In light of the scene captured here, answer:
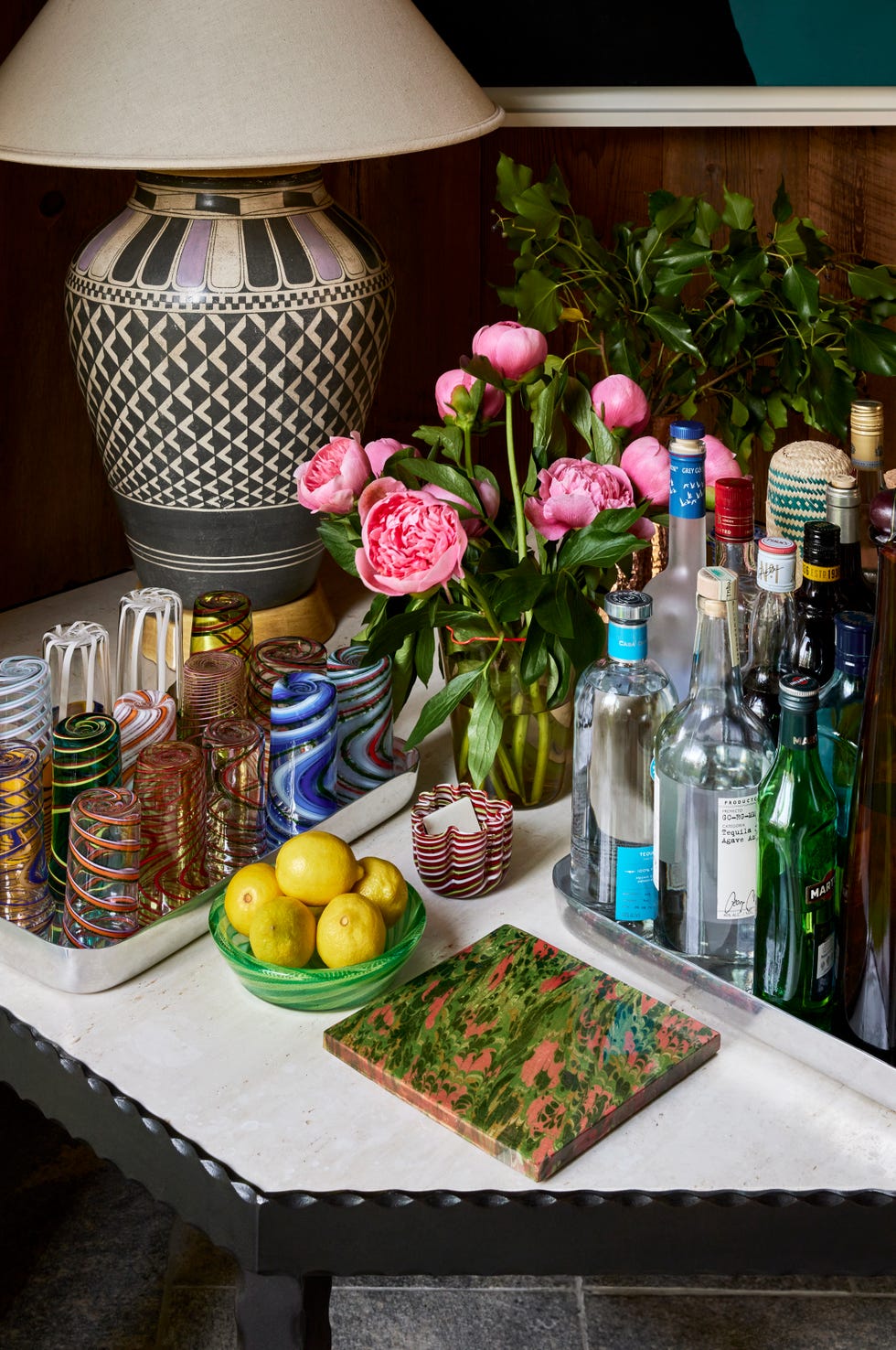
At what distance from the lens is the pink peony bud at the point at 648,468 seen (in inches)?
40.1

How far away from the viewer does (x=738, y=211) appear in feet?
4.38

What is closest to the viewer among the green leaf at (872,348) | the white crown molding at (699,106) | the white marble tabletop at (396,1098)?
the white marble tabletop at (396,1098)

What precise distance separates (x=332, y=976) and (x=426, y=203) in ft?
3.87

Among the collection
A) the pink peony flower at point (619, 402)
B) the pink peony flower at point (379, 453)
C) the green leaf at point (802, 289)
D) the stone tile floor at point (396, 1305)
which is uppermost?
the green leaf at point (802, 289)

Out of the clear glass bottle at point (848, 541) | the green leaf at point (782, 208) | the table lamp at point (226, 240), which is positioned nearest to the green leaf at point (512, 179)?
the table lamp at point (226, 240)

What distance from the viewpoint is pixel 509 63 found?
1615mm

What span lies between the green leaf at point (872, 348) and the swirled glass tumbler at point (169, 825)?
2.30 feet

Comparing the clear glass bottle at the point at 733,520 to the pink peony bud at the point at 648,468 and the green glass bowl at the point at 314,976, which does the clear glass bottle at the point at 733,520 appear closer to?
the pink peony bud at the point at 648,468

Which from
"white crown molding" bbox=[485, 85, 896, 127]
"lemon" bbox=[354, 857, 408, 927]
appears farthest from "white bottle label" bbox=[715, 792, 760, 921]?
"white crown molding" bbox=[485, 85, 896, 127]

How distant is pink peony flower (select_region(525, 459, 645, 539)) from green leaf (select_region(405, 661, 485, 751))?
12cm

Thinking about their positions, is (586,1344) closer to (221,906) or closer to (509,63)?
(221,906)

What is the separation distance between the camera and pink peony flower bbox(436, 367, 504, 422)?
3.42 feet

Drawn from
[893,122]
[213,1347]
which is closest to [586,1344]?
[213,1347]

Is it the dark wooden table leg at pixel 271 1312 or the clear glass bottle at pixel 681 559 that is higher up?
the clear glass bottle at pixel 681 559
